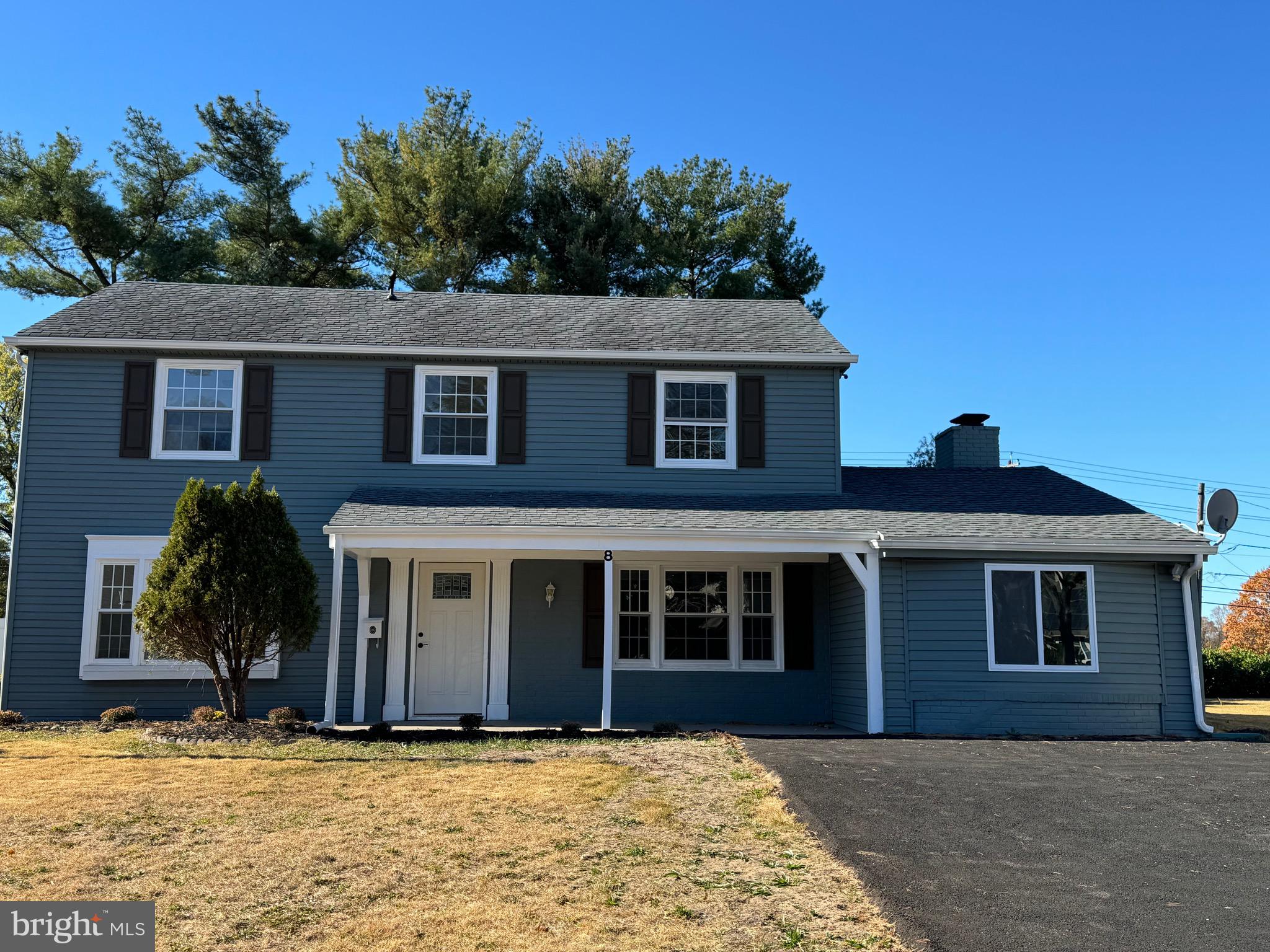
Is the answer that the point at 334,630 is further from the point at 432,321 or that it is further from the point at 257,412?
the point at 432,321

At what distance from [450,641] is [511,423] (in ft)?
9.85

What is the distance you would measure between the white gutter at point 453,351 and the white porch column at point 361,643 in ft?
9.41

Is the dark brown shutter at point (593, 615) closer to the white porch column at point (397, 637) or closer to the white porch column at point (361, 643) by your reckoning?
the white porch column at point (397, 637)

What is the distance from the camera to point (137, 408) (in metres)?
13.5

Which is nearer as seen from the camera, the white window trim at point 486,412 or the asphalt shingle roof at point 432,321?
the white window trim at point 486,412

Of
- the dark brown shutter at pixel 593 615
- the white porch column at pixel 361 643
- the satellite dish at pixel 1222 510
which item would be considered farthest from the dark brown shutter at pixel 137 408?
the satellite dish at pixel 1222 510

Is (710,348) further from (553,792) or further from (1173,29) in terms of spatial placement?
(1173,29)

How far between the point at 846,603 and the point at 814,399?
2.88 m

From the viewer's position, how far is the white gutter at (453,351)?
44.2 feet

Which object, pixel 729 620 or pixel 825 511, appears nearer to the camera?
pixel 825 511

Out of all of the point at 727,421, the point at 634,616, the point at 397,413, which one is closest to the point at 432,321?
the point at 397,413

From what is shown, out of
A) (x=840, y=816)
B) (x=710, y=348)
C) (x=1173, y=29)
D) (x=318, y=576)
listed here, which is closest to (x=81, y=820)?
(x=840, y=816)

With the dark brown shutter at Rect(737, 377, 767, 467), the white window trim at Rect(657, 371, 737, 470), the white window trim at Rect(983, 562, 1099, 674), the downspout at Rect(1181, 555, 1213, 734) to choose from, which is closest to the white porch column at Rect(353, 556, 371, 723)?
the white window trim at Rect(657, 371, 737, 470)

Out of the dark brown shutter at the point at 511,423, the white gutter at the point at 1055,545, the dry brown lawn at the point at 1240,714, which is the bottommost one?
the dry brown lawn at the point at 1240,714
